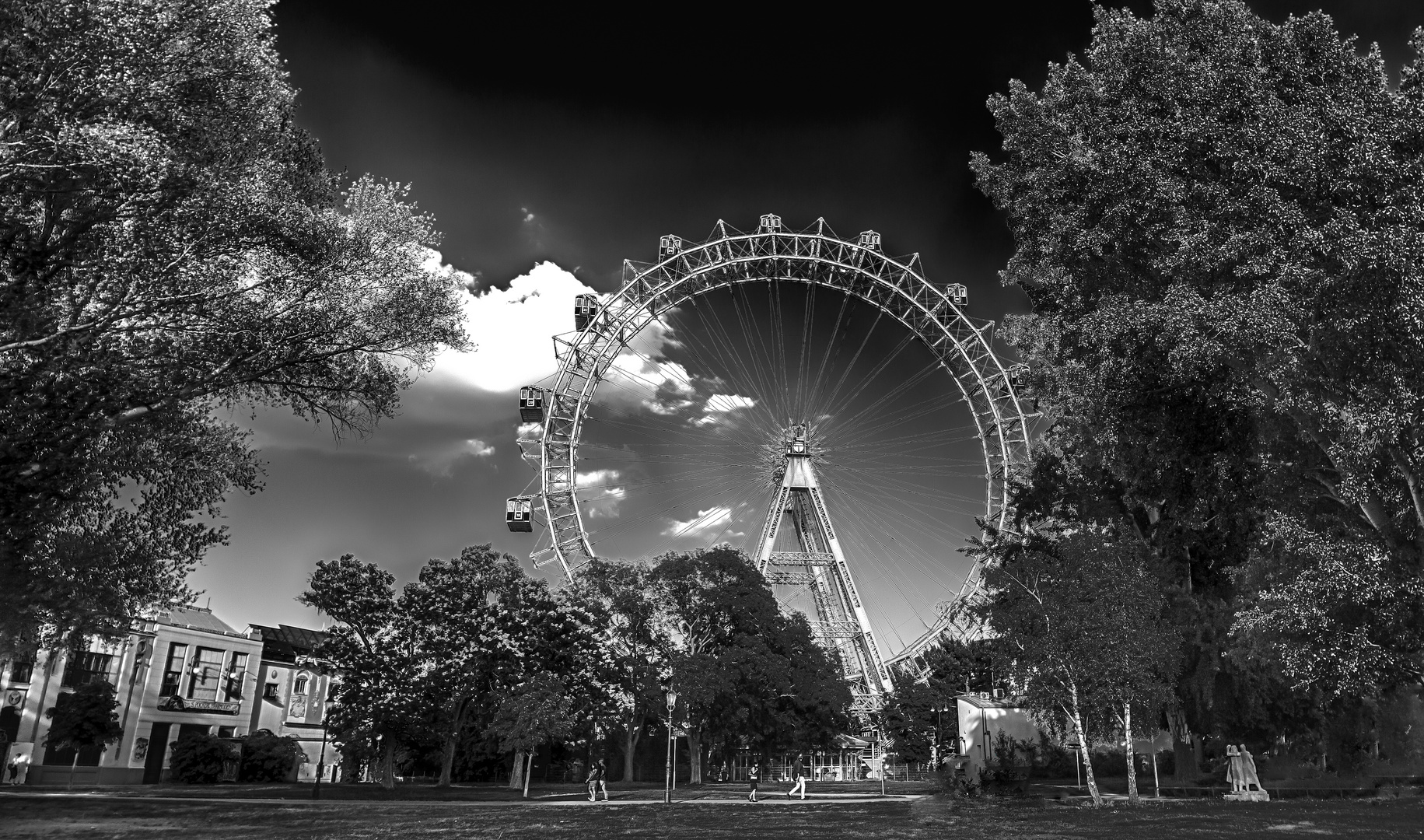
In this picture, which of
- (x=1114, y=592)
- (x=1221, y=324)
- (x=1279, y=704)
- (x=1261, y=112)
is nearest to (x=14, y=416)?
(x=1221, y=324)

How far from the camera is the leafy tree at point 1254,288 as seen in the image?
1410 cm

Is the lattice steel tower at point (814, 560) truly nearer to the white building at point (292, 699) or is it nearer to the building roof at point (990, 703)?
the building roof at point (990, 703)

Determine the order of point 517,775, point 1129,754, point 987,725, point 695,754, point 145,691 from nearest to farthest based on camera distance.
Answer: point 1129,754
point 987,725
point 517,775
point 145,691
point 695,754

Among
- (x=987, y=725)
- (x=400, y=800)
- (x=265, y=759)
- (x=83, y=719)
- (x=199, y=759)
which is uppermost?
(x=987, y=725)

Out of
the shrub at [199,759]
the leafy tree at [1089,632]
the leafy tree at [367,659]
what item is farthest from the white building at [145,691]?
the leafy tree at [1089,632]

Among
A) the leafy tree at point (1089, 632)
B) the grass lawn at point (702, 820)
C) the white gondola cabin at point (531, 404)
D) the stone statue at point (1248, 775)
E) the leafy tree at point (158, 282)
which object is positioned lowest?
the grass lawn at point (702, 820)

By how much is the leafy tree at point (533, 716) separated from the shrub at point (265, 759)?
19.2 meters

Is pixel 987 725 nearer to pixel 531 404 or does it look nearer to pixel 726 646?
pixel 726 646

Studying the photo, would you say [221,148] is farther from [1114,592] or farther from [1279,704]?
[1279,704]

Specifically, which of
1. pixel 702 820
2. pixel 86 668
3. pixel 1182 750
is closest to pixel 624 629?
pixel 1182 750

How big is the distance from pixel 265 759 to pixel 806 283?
43.6 meters

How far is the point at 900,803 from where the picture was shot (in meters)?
27.7

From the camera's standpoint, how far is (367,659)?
132 ft

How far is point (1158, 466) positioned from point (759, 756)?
48105mm
